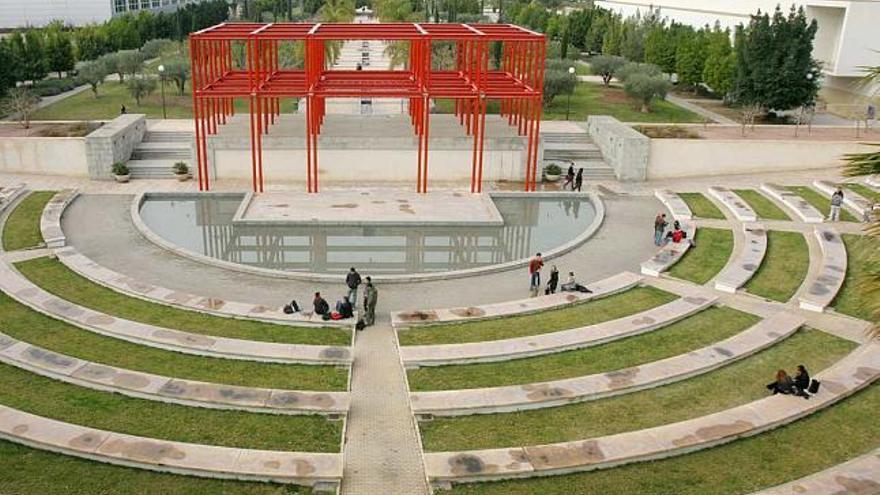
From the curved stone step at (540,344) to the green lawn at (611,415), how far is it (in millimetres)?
2285

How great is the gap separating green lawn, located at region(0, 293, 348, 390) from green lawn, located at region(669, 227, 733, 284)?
11.5m

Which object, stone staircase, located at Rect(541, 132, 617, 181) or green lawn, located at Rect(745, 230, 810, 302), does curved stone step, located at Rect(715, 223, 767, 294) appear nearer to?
green lawn, located at Rect(745, 230, 810, 302)

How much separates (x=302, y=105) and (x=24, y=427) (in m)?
31.5

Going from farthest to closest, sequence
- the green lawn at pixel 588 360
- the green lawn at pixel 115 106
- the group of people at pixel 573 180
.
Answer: the green lawn at pixel 115 106, the group of people at pixel 573 180, the green lawn at pixel 588 360

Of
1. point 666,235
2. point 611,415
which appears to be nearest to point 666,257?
point 666,235

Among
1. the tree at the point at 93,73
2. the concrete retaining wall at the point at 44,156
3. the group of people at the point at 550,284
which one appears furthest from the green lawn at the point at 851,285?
the tree at the point at 93,73

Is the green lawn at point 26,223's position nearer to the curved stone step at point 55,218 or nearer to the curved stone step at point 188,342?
the curved stone step at point 55,218

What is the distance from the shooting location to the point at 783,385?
15.8 meters

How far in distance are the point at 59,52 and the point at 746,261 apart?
47237 millimetres

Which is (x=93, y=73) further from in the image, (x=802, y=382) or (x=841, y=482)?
(x=841, y=482)

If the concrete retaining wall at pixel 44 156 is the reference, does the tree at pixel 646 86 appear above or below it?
above

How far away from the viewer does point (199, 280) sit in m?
22.1

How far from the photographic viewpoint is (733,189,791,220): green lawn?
94.6ft

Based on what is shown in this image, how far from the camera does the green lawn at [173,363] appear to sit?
1625 cm
